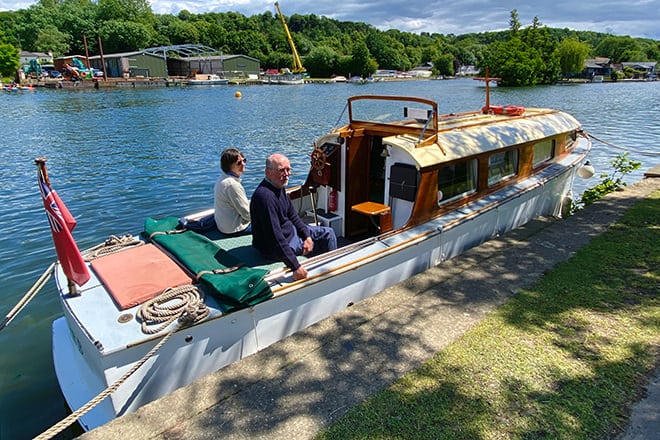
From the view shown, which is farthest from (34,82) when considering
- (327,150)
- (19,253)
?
(327,150)

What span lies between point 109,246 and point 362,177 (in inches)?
150

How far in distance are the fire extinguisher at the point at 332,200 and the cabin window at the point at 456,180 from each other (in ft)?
5.53

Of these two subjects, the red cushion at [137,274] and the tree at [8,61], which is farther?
the tree at [8,61]

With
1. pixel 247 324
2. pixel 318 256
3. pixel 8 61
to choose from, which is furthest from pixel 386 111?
pixel 8 61

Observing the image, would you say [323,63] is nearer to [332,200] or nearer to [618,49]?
[618,49]

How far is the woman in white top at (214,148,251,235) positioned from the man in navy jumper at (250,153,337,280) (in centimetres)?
57

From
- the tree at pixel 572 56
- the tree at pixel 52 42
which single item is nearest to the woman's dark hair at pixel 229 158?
the tree at pixel 572 56

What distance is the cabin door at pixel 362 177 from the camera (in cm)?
688

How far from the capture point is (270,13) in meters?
171

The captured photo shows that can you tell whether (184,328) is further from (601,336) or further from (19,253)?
(19,253)

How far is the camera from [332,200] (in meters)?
7.23

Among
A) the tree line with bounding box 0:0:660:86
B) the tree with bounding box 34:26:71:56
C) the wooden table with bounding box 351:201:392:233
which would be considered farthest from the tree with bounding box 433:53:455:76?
the wooden table with bounding box 351:201:392:233

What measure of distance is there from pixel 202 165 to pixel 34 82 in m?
67.4

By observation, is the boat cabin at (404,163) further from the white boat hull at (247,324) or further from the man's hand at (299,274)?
the man's hand at (299,274)
